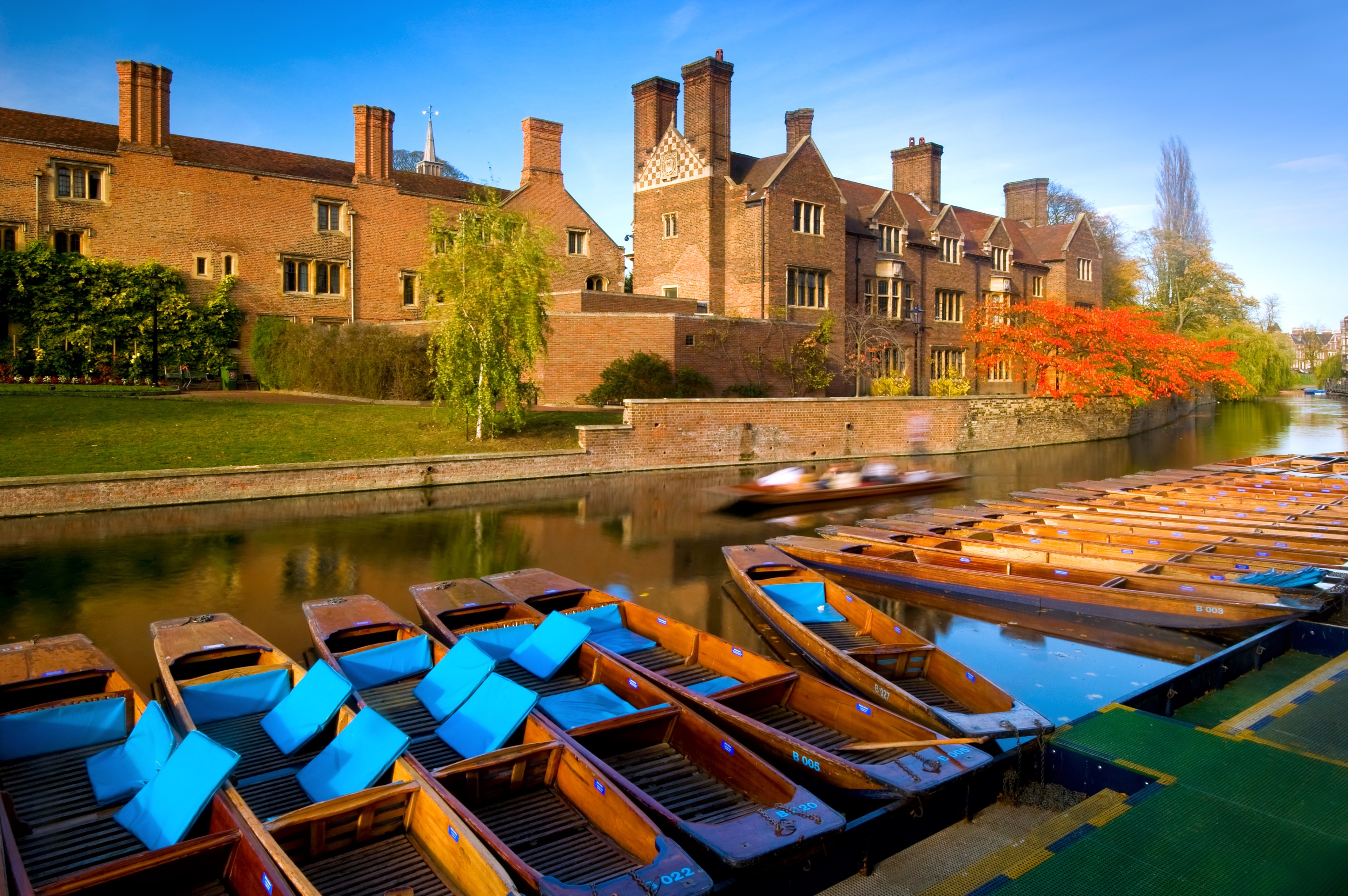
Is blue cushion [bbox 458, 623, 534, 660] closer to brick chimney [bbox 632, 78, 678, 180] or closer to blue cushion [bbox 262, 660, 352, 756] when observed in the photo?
blue cushion [bbox 262, 660, 352, 756]

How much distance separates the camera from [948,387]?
34281 millimetres

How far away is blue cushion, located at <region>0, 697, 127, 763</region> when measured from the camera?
603 cm

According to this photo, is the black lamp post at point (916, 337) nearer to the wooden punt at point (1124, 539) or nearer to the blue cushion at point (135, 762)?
the wooden punt at point (1124, 539)

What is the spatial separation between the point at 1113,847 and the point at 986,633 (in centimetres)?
578

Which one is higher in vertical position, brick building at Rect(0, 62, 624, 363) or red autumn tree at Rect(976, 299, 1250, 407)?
brick building at Rect(0, 62, 624, 363)

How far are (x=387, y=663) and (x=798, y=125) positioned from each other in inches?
1328

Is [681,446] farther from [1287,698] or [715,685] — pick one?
[1287,698]

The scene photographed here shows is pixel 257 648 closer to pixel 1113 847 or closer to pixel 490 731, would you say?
pixel 490 731

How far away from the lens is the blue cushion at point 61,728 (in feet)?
19.8

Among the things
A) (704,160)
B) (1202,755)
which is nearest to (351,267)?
(704,160)

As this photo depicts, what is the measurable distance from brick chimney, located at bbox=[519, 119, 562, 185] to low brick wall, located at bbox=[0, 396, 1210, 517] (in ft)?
56.3

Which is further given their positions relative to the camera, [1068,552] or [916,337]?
[916,337]

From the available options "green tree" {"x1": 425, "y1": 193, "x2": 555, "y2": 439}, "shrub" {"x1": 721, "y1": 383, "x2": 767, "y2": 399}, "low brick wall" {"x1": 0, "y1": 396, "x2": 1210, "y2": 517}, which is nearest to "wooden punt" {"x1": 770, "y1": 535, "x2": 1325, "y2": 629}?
"low brick wall" {"x1": 0, "y1": 396, "x2": 1210, "y2": 517}

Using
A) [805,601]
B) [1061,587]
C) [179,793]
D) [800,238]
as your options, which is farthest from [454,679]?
[800,238]
